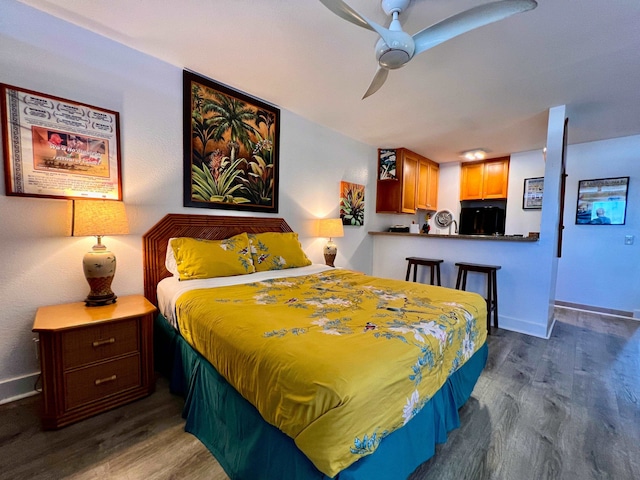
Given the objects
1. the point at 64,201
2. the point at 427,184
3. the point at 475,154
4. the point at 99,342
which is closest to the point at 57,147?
the point at 64,201

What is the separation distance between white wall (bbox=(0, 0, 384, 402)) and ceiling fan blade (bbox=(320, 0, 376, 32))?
1.64 metres

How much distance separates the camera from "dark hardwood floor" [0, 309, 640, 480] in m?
1.28

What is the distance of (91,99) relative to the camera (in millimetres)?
1930

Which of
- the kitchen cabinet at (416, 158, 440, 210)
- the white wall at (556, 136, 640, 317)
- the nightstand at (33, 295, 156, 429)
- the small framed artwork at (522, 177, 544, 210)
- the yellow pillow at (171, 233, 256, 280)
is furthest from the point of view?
the kitchen cabinet at (416, 158, 440, 210)

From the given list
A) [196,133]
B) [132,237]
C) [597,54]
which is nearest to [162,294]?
[132,237]

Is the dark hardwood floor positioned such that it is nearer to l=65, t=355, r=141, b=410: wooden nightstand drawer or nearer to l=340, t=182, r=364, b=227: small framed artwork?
l=65, t=355, r=141, b=410: wooden nightstand drawer

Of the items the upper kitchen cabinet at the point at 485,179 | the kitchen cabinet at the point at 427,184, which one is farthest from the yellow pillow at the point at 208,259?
the upper kitchen cabinet at the point at 485,179

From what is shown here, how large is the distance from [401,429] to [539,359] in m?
2.18

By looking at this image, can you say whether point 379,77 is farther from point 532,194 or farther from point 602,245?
point 602,245

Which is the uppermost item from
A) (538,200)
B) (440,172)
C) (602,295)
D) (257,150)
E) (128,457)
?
(440,172)

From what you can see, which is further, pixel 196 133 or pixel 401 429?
pixel 196 133

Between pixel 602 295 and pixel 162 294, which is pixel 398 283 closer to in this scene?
pixel 162 294

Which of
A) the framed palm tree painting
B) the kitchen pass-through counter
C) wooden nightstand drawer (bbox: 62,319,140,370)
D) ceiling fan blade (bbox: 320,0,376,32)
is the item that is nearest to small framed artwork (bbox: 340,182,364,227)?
the kitchen pass-through counter

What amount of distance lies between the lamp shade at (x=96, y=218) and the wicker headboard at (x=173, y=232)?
0.41m
